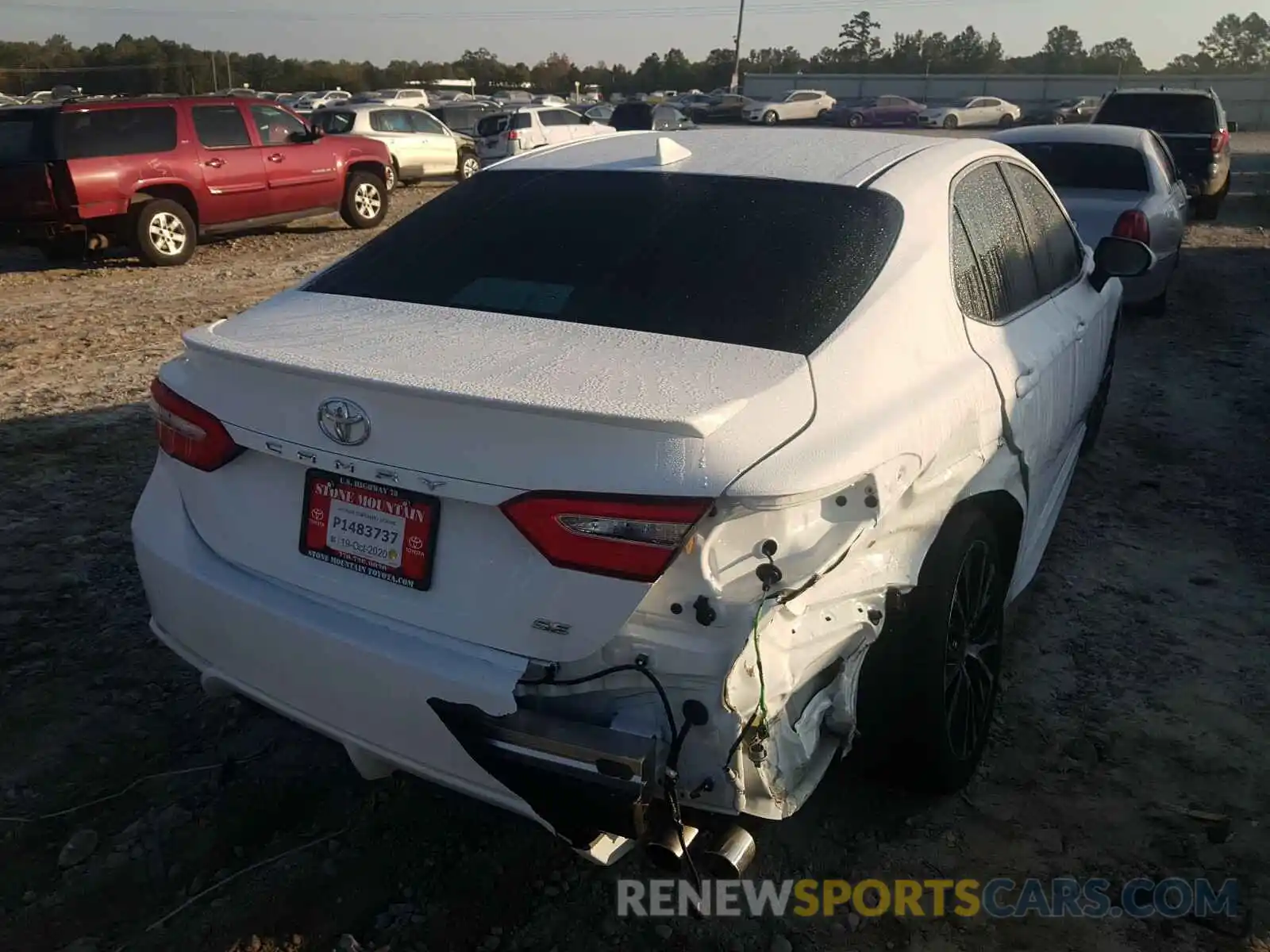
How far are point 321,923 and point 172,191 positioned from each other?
36.3 ft

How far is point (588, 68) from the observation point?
91250 mm

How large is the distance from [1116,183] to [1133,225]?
3.27 ft

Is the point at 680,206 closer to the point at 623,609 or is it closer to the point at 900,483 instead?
the point at 900,483

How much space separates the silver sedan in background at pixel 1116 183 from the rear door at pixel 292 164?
8.37 m

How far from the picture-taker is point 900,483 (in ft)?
7.66

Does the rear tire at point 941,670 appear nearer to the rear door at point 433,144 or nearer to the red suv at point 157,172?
the red suv at point 157,172

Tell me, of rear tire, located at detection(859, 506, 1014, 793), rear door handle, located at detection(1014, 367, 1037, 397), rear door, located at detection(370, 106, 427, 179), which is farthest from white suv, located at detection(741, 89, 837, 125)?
rear tire, located at detection(859, 506, 1014, 793)

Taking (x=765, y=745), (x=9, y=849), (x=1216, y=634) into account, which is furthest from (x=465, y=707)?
(x=1216, y=634)

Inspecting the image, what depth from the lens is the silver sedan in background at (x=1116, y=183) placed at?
8.16m

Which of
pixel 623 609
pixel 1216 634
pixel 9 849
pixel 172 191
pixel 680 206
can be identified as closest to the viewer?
pixel 623 609

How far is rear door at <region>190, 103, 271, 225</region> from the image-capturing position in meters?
12.1

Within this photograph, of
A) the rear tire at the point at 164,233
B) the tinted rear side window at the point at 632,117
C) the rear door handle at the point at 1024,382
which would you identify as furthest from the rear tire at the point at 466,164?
the rear door handle at the point at 1024,382

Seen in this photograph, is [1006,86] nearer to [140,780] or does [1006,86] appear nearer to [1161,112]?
[1161,112]

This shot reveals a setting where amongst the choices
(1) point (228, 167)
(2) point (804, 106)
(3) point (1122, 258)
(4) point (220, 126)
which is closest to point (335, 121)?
(4) point (220, 126)
